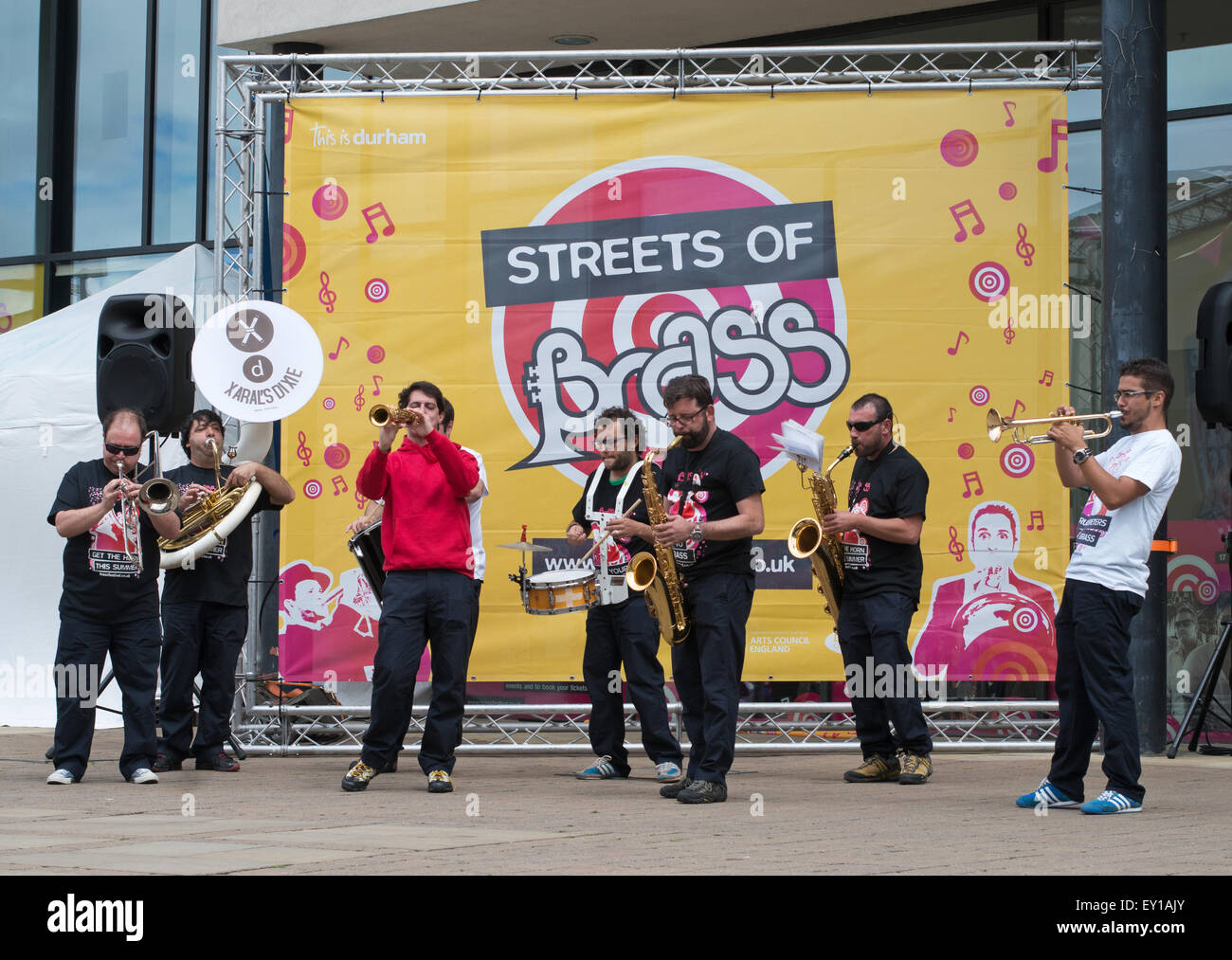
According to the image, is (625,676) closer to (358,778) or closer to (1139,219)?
(358,778)

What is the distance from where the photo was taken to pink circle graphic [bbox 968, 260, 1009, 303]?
950cm

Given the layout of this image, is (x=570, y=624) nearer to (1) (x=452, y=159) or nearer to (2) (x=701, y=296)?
(2) (x=701, y=296)

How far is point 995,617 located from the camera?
9422 millimetres

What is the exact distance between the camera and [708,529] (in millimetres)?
6730

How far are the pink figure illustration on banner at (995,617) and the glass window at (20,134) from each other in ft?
35.5

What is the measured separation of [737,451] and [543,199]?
333 cm

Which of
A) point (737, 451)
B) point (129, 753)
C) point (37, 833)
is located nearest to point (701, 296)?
point (737, 451)

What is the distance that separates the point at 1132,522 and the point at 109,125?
40.2ft

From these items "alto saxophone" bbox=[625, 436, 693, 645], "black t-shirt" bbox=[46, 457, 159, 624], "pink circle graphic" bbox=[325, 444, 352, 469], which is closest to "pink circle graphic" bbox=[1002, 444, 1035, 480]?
"alto saxophone" bbox=[625, 436, 693, 645]

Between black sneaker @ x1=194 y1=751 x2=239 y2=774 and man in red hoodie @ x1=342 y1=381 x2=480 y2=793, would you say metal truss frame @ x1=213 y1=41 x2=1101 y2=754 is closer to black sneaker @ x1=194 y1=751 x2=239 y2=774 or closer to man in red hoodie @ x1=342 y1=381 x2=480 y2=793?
black sneaker @ x1=194 y1=751 x2=239 y2=774

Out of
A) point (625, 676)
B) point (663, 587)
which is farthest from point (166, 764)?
point (663, 587)

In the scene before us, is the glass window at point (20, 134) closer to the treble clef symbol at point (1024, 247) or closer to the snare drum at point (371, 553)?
the snare drum at point (371, 553)

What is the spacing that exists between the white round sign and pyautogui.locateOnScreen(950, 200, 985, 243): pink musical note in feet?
12.9
